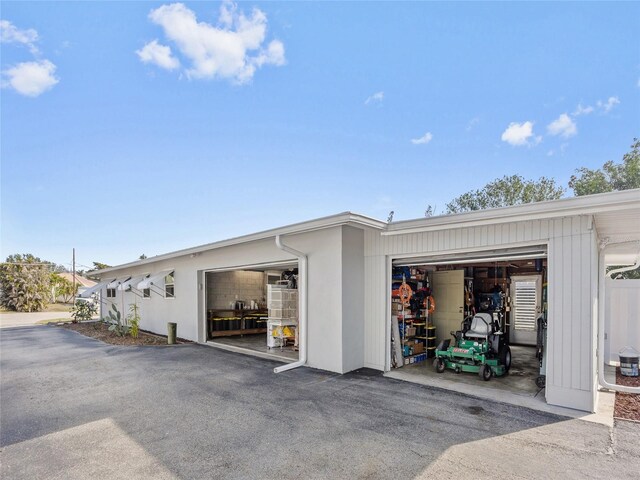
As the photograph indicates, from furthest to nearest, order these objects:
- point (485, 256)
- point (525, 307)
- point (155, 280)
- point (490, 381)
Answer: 1. point (155, 280)
2. point (525, 307)
3. point (490, 381)
4. point (485, 256)

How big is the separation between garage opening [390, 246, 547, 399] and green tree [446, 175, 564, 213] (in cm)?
1162

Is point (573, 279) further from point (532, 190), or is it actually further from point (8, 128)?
point (532, 190)

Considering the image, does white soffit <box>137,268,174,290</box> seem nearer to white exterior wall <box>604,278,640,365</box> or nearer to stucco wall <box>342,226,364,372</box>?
stucco wall <box>342,226,364,372</box>

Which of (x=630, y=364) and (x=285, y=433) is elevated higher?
(x=285, y=433)

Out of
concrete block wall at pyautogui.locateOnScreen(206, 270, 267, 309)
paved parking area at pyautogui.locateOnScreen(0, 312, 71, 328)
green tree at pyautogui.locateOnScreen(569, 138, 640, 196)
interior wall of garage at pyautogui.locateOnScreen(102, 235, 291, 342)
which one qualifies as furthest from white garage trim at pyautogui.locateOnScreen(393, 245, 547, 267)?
paved parking area at pyautogui.locateOnScreen(0, 312, 71, 328)

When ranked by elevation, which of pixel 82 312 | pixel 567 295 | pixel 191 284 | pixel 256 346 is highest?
pixel 567 295

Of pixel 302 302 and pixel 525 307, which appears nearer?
pixel 302 302

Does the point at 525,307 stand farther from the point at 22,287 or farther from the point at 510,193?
the point at 22,287

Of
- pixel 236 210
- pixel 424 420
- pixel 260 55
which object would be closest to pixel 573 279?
pixel 424 420

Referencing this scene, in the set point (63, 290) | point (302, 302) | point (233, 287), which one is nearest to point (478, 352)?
point (302, 302)

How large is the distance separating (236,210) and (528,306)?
12.3 m

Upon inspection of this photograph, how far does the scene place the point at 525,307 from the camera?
10.2 m

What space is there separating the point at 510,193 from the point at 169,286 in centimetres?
2069

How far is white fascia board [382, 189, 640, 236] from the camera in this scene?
4025 millimetres
